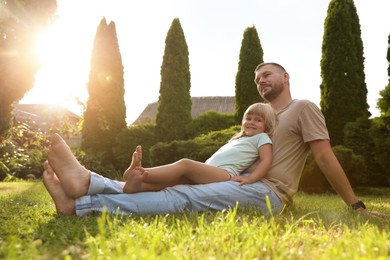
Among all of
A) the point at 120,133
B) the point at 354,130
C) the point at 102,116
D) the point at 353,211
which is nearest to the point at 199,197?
the point at 353,211

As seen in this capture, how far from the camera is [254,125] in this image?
11.7 ft

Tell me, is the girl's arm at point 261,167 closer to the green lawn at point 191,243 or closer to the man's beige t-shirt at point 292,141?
the man's beige t-shirt at point 292,141

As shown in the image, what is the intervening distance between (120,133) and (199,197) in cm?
1287

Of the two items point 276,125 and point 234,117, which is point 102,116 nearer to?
point 234,117

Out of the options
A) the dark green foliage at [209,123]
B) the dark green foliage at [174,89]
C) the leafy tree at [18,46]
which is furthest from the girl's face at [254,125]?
the dark green foliage at [174,89]

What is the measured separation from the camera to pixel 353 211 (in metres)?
3.21

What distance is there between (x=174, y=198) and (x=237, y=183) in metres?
0.50

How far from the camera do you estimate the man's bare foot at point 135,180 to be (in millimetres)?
2979

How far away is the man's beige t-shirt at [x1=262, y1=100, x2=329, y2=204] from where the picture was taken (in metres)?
3.44

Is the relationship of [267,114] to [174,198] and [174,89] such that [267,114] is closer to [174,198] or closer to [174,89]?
[174,198]

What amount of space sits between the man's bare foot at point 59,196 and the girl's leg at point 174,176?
42 cm

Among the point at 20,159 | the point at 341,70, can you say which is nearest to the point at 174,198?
the point at 341,70

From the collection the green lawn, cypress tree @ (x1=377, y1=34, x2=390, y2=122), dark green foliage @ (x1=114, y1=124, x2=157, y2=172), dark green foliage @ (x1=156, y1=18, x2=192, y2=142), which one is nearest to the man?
the green lawn

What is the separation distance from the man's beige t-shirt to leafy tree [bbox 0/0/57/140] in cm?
688
